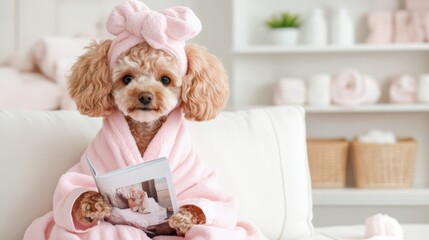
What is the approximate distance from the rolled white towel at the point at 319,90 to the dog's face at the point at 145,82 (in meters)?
2.14

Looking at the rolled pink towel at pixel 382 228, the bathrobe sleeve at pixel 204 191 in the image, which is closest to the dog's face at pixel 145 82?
the bathrobe sleeve at pixel 204 191

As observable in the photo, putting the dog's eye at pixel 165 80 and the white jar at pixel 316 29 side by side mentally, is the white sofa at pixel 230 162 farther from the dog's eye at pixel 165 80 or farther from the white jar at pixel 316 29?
the white jar at pixel 316 29

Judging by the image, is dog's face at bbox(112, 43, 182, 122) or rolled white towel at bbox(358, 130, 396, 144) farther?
rolled white towel at bbox(358, 130, 396, 144)

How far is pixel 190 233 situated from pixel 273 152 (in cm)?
49

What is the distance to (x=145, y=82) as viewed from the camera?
1.67 meters

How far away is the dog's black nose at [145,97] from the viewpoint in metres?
1.65

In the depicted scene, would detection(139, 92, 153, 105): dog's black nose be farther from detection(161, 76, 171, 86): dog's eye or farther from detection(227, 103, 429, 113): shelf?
detection(227, 103, 429, 113): shelf

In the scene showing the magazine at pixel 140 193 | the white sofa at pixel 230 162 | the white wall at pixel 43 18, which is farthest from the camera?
the white wall at pixel 43 18

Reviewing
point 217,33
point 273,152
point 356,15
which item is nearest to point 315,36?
point 356,15

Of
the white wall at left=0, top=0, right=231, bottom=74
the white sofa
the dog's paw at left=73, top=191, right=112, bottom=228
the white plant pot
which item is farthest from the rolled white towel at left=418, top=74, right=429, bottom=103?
the dog's paw at left=73, top=191, right=112, bottom=228

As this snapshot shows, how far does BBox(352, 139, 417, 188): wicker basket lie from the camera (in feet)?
12.1

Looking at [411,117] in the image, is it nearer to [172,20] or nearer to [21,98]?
[21,98]

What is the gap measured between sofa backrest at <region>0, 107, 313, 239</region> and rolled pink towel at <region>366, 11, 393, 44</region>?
181 centimetres

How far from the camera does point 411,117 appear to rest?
156 inches
